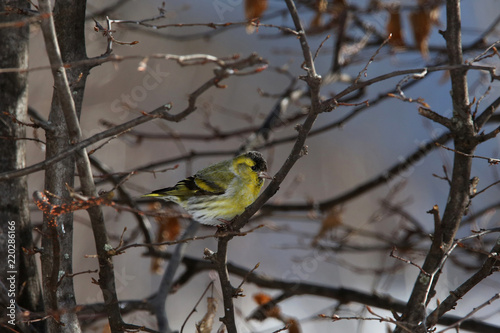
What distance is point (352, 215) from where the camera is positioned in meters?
7.80

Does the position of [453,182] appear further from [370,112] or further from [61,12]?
[370,112]

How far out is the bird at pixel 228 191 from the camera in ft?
10.8

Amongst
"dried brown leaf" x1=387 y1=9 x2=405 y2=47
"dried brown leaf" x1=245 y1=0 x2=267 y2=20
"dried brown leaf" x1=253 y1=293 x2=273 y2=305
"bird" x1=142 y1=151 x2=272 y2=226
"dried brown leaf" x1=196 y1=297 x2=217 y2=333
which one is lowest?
"dried brown leaf" x1=196 y1=297 x2=217 y2=333

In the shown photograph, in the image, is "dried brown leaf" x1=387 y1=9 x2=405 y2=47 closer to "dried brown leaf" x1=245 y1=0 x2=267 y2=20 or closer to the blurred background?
"dried brown leaf" x1=245 y1=0 x2=267 y2=20

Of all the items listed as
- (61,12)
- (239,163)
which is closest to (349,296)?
(239,163)

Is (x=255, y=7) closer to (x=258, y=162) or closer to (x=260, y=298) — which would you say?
(x=258, y=162)

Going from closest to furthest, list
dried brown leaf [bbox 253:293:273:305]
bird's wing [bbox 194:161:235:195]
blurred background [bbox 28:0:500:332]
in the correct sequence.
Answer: bird's wing [bbox 194:161:235:195] < dried brown leaf [bbox 253:293:273:305] < blurred background [bbox 28:0:500:332]

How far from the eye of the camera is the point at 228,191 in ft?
11.0

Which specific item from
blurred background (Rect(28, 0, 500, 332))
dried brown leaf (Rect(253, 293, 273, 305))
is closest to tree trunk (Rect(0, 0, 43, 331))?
dried brown leaf (Rect(253, 293, 273, 305))

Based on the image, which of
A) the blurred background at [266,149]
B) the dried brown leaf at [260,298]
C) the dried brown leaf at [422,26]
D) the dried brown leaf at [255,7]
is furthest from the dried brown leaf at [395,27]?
the dried brown leaf at [260,298]

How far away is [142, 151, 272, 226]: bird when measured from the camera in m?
3.28

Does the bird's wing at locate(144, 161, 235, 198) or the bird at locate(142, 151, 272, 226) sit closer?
the bird at locate(142, 151, 272, 226)

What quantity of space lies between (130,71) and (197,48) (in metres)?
1.16

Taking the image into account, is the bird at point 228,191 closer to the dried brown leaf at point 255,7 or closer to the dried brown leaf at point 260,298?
the dried brown leaf at point 260,298
